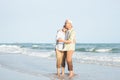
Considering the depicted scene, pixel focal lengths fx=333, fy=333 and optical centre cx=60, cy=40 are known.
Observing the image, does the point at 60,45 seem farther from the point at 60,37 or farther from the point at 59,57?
the point at 59,57

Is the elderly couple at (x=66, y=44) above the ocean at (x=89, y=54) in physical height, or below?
above

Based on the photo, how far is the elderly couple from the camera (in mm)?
11109

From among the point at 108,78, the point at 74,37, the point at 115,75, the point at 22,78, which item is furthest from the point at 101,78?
the point at 22,78

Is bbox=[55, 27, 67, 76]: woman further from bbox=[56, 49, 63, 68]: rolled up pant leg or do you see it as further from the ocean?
the ocean

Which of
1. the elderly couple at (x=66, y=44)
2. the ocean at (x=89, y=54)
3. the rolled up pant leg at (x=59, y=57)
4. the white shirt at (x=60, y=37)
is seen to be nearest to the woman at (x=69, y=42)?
the elderly couple at (x=66, y=44)

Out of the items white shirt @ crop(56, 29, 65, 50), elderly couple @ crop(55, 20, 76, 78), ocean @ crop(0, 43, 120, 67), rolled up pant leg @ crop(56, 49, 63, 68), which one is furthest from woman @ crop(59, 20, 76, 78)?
ocean @ crop(0, 43, 120, 67)

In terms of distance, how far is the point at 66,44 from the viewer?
1112 centimetres

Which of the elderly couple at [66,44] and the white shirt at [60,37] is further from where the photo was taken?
the white shirt at [60,37]

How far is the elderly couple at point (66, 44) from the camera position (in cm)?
1111

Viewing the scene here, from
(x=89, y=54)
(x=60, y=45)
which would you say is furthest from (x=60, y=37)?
(x=89, y=54)

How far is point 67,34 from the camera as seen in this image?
37.0ft

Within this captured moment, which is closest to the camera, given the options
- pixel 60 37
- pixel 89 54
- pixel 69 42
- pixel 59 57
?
pixel 69 42

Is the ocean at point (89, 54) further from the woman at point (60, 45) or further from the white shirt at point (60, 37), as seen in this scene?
the white shirt at point (60, 37)

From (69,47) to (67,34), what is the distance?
1.54 ft
